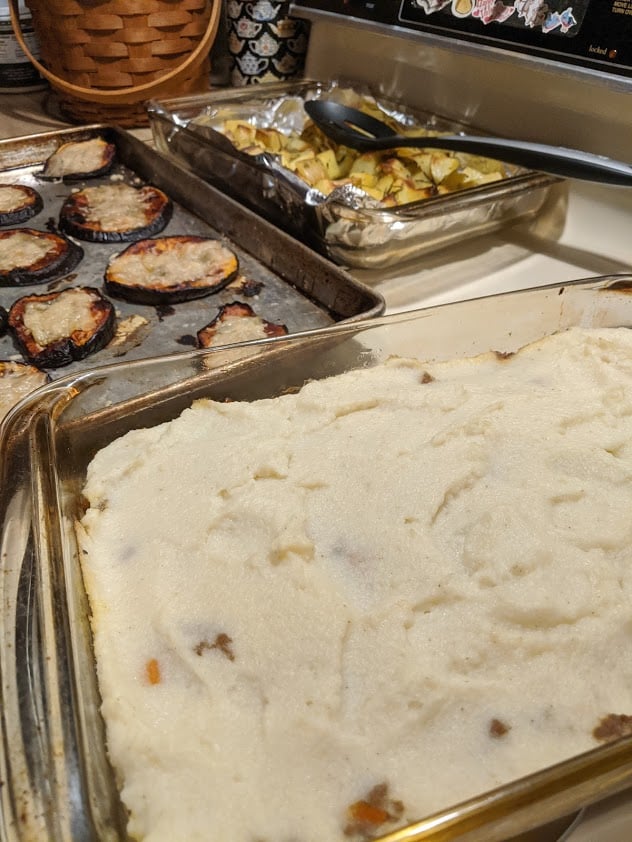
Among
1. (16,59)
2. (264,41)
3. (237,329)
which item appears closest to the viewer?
(237,329)

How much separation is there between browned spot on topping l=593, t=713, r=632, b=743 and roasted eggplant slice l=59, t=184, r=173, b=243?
5.14 ft

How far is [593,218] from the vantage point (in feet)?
5.55

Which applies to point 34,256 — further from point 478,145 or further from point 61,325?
point 478,145

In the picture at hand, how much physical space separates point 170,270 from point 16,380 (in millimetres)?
478

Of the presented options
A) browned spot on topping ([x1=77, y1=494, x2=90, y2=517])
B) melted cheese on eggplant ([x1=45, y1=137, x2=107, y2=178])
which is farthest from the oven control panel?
browned spot on topping ([x1=77, y1=494, x2=90, y2=517])

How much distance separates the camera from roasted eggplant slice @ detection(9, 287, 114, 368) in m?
1.42

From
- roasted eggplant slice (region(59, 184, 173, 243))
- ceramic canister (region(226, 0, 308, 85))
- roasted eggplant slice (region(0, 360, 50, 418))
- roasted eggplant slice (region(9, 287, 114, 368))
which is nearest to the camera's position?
roasted eggplant slice (region(0, 360, 50, 418))

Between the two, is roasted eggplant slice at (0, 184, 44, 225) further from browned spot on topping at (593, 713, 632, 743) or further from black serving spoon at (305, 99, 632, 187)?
browned spot on topping at (593, 713, 632, 743)

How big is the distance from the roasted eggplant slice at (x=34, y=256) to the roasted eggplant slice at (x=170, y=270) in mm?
120

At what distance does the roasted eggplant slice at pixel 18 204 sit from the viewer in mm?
1830

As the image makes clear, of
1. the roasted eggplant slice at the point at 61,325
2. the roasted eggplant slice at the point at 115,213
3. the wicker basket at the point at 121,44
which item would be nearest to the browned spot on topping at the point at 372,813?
the roasted eggplant slice at the point at 61,325

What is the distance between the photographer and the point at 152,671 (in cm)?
64

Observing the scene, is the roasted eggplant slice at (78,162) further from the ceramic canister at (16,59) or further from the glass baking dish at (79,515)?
the glass baking dish at (79,515)

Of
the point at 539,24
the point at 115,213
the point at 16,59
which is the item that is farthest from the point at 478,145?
the point at 16,59
